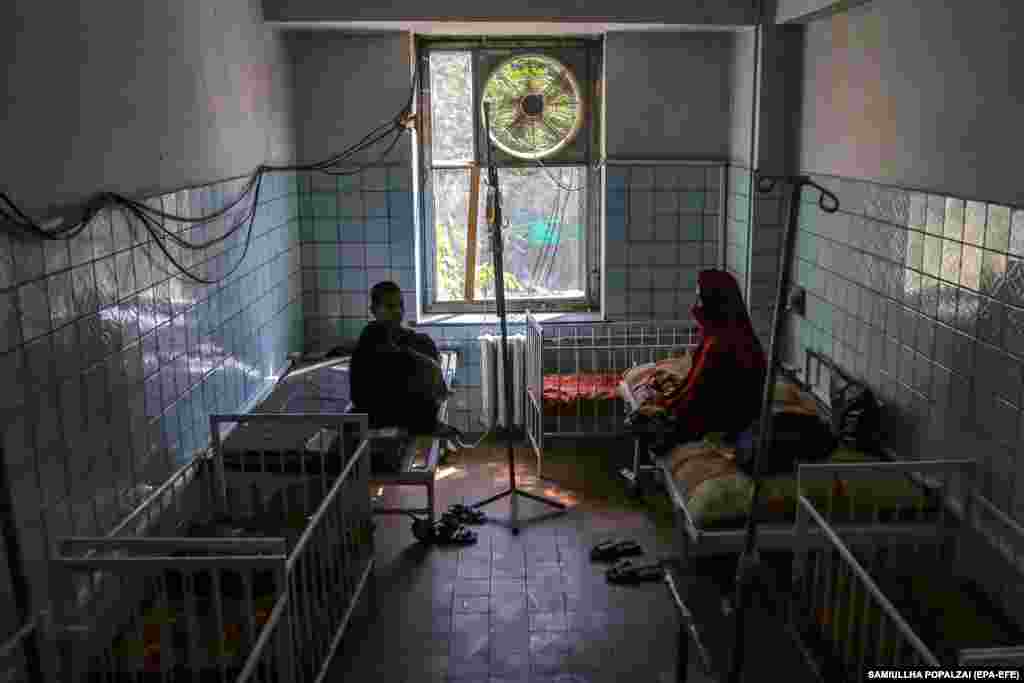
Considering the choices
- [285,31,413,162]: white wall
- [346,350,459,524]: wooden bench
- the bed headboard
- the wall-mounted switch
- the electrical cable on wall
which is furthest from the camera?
[285,31,413,162]: white wall

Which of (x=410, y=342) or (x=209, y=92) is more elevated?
(x=209, y=92)

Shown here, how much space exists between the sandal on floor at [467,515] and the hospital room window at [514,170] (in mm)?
1970

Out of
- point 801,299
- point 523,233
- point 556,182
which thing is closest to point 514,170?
point 556,182

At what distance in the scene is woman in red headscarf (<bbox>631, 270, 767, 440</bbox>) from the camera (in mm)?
4746

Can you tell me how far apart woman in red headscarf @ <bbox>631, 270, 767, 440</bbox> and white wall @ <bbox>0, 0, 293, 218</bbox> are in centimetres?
248

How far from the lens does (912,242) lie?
4141mm

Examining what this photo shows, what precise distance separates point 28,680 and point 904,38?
13.3 feet

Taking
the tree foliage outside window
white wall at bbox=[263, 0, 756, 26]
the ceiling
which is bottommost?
the tree foliage outside window

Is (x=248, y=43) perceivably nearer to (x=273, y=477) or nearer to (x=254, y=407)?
(x=254, y=407)

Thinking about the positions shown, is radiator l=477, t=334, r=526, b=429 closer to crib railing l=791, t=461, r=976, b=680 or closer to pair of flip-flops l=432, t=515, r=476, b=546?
pair of flip-flops l=432, t=515, r=476, b=546

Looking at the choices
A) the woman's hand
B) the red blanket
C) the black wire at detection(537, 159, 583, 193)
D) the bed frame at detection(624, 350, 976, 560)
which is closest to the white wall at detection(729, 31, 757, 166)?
the black wire at detection(537, 159, 583, 193)

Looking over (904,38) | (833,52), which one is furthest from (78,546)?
(833,52)

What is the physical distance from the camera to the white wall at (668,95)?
6270mm

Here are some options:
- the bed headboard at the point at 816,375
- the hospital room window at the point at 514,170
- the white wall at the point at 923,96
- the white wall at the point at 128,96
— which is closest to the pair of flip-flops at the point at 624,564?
the bed headboard at the point at 816,375
